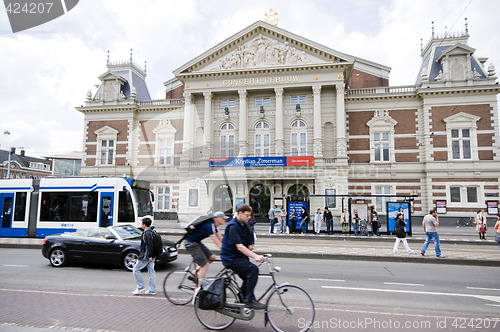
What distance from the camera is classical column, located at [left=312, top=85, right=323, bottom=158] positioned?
30.5 m

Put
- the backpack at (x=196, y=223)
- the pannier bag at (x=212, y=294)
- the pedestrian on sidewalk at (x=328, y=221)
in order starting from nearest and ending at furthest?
the pannier bag at (x=212, y=294) → the backpack at (x=196, y=223) → the pedestrian on sidewalk at (x=328, y=221)

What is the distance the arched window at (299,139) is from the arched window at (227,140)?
20.0 ft

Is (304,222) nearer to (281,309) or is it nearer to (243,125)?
(243,125)

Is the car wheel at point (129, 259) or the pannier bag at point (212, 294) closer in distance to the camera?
the pannier bag at point (212, 294)

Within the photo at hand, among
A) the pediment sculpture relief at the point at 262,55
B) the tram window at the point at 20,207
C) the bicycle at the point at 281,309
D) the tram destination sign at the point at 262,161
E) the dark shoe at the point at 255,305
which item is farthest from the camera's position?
the pediment sculpture relief at the point at 262,55

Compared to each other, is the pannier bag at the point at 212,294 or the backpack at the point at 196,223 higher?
the backpack at the point at 196,223

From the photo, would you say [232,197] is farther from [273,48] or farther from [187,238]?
[187,238]

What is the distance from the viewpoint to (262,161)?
30.2 meters

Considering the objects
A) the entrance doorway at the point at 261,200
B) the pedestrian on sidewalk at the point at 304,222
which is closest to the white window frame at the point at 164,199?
the entrance doorway at the point at 261,200

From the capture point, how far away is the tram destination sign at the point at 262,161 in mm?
29641

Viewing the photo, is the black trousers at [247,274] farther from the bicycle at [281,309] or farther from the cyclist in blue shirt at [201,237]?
the cyclist in blue shirt at [201,237]

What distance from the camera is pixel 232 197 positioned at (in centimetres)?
3253

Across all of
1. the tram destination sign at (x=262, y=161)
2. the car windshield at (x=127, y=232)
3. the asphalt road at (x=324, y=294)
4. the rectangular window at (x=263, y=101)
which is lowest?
the asphalt road at (x=324, y=294)

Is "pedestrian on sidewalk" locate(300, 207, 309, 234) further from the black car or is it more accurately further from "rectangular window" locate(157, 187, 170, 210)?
"rectangular window" locate(157, 187, 170, 210)
